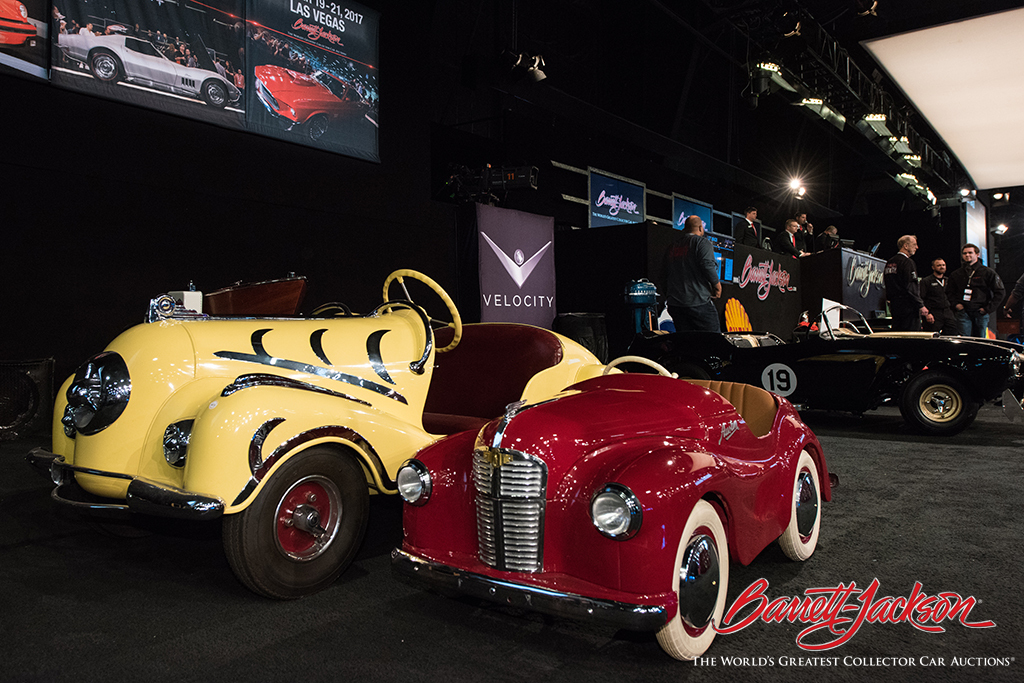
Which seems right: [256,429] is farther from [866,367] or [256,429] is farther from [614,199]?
[614,199]

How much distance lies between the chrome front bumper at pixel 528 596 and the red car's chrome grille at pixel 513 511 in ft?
0.36

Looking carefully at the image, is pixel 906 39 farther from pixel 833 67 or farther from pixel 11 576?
pixel 11 576

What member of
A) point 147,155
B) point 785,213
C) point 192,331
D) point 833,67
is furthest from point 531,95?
point 785,213

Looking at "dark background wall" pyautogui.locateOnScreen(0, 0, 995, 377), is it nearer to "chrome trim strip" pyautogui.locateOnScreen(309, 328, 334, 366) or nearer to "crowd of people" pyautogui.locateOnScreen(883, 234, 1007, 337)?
"chrome trim strip" pyautogui.locateOnScreen(309, 328, 334, 366)

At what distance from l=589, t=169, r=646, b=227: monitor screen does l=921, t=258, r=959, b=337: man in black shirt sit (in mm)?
5400

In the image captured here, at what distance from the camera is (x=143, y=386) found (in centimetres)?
245

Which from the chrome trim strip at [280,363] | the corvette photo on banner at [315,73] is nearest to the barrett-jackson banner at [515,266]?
the corvette photo on banner at [315,73]

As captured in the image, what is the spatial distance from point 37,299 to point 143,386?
3431mm

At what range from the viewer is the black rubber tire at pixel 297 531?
2.14 m

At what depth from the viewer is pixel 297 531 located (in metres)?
2.33

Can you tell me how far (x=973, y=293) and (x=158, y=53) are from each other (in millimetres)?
9412

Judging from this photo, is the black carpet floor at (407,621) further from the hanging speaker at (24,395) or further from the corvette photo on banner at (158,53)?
the corvette photo on banner at (158,53)

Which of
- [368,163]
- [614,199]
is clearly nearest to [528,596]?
[368,163]

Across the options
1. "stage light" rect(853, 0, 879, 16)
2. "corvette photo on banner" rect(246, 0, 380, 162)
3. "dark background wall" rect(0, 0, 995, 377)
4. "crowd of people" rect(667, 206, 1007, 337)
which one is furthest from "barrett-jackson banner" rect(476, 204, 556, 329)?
"stage light" rect(853, 0, 879, 16)
